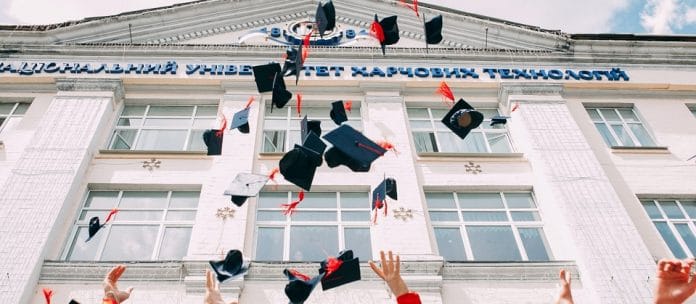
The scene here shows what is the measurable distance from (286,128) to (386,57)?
326 cm

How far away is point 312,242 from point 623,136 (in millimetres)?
7364

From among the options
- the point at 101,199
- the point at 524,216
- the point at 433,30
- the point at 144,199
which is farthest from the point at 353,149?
the point at 101,199

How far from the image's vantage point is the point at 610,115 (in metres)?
12.2

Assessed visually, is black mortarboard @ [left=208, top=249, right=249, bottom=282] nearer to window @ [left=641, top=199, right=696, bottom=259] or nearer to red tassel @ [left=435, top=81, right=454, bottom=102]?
red tassel @ [left=435, top=81, right=454, bottom=102]

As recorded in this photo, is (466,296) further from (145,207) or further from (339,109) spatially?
(145,207)

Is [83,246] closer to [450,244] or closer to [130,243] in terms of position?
[130,243]

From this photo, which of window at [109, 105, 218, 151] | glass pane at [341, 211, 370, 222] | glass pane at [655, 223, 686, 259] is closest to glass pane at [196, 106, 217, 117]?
window at [109, 105, 218, 151]

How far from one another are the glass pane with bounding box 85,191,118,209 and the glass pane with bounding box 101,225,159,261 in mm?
657

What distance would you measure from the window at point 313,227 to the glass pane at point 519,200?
268cm

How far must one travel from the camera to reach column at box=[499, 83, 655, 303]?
26.8 feet

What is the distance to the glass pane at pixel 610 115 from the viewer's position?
12092mm

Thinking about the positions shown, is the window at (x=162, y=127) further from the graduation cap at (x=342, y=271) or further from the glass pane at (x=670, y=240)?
the glass pane at (x=670, y=240)

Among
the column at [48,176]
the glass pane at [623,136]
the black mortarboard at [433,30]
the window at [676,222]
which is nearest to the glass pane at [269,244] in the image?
the column at [48,176]

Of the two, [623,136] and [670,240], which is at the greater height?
[623,136]
